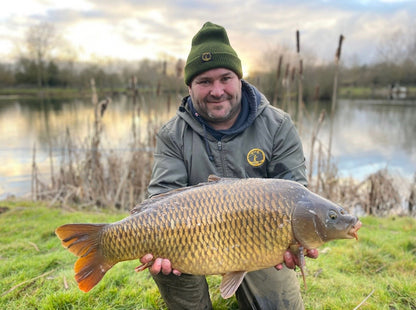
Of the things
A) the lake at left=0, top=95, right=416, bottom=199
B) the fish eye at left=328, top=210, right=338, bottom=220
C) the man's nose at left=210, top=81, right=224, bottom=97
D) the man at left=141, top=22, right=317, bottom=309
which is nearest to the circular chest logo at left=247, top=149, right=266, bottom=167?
the man at left=141, top=22, right=317, bottom=309

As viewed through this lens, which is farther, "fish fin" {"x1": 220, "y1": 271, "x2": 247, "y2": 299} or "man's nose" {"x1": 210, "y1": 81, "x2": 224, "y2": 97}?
"man's nose" {"x1": 210, "y1": 81, "x2": 224, "y2": 97}

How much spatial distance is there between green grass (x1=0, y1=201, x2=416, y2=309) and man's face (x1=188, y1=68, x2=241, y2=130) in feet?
3.31

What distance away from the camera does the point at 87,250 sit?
1.37 meters

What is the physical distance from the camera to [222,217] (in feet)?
4.21

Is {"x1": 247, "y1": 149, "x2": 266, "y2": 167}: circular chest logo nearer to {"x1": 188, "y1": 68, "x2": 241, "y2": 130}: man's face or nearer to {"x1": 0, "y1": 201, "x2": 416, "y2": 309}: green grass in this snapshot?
{"x1": 188, "y1": 68, "x2": 241, "y2": 130}: man's face

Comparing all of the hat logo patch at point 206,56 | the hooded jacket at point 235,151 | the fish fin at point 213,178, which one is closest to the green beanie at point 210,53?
the hat logo patch at point 206,56

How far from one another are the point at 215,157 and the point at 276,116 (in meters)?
0.42

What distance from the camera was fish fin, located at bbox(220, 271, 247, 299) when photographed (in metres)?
1.30

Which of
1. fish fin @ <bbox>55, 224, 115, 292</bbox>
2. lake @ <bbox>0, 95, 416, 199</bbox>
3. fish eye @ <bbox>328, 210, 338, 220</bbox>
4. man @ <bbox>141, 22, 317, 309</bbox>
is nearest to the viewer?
fish eye @ <bbox>328, 210, 338, 220</bbox>

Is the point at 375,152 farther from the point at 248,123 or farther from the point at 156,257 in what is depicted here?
the point at 156,257

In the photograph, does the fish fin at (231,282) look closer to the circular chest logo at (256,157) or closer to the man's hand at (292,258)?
the man's hand at (292,258)

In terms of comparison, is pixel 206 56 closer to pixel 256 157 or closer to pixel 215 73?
pixel 215 73

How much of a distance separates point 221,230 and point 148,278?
106cm

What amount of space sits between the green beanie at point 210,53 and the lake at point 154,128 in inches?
92.2
